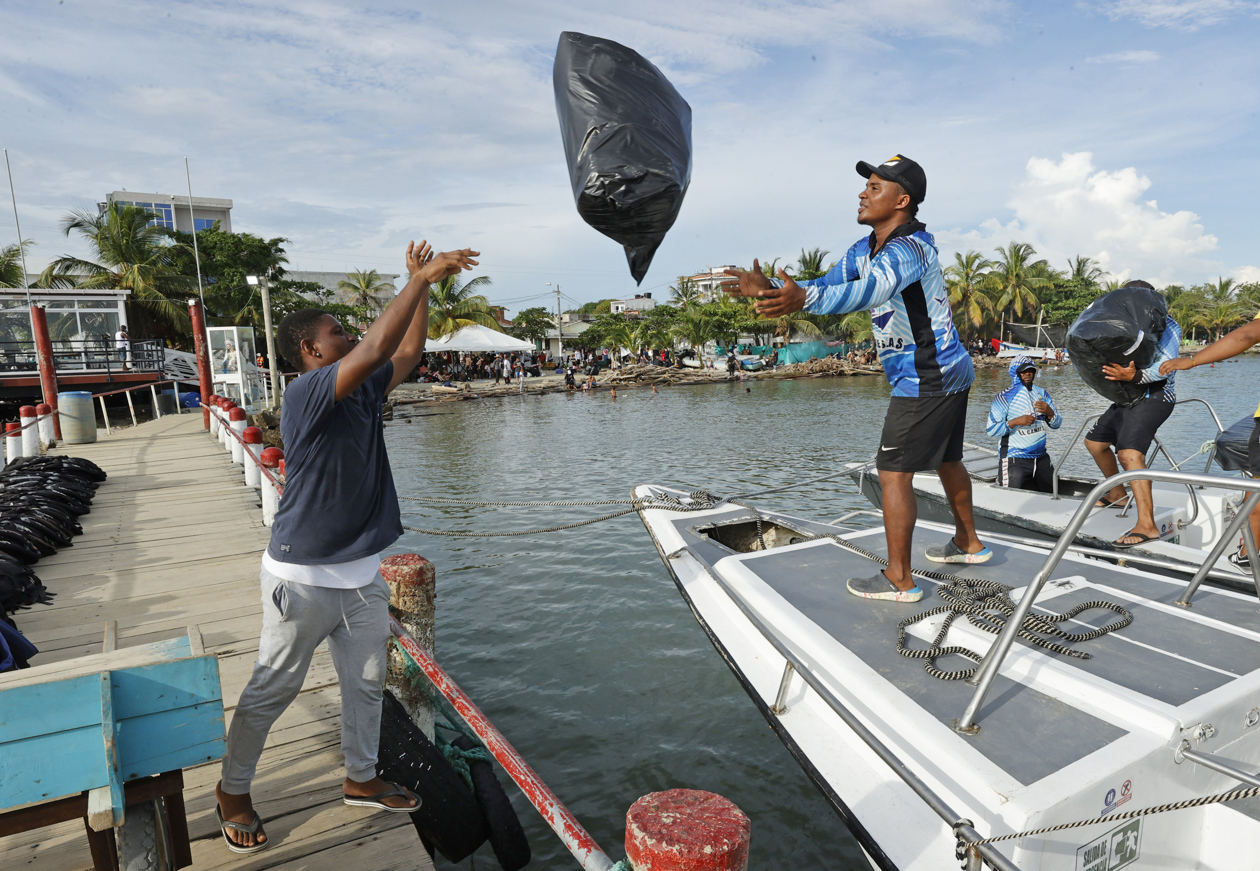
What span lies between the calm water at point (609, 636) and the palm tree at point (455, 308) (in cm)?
2403

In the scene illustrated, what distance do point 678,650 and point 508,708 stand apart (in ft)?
5.10

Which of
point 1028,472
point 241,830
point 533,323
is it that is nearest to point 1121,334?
point 1028,472

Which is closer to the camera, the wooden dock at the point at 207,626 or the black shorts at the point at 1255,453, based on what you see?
the wooden dock at the point at 207,626

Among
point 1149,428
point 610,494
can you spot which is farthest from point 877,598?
point 610,494

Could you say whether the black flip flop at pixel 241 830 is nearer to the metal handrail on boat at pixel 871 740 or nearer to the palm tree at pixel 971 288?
the metal handrail on boat at pixel 871 740

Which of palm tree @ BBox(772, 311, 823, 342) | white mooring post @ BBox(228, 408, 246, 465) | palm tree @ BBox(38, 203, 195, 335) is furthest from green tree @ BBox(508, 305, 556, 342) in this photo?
white mooring post @ BBox(228, 408, 246, 465)

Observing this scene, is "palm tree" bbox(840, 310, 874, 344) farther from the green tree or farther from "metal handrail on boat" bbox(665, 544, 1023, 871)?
"metal handrail on boat" bbox(665, 544, 1023, 871)

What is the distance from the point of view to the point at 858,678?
2906mm

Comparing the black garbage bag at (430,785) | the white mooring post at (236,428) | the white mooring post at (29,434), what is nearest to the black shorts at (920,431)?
the black garbage bag at (430,785)

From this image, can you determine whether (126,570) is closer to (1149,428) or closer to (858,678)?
(858,678)

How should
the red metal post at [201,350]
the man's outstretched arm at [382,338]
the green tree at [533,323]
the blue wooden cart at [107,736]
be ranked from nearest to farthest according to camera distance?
the blue wooden cart at [107,736] < the man's outstretched arm at [382,338] < the red metal post at [201,350] < the green tree at [533,323]

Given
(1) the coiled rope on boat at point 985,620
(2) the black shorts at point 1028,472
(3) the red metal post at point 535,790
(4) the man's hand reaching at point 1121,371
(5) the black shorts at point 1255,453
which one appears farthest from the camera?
(2) the black shorts at point 1028,472

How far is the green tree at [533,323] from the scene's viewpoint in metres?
61.9

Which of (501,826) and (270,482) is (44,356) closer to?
(270,482)
